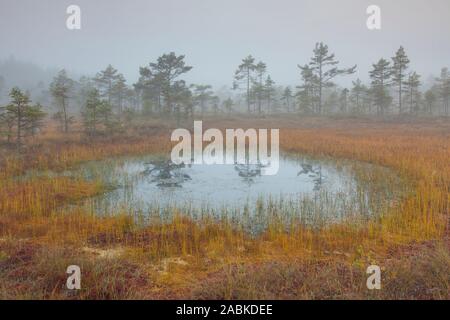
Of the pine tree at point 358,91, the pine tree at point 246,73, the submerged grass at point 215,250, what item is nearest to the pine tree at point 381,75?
the pine tree at point 358,91

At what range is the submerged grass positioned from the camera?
4.64 metres

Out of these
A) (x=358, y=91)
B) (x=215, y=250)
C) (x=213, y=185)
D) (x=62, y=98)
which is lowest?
(x=215, y=250)

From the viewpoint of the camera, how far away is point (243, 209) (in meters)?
9.41

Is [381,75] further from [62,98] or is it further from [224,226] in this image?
[224,226]

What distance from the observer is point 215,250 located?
21.4 feet

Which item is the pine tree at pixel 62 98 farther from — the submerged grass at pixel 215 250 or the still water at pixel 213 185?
the submerged grass at pixel 215 250

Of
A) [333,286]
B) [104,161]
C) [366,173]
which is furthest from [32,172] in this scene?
[366,173]

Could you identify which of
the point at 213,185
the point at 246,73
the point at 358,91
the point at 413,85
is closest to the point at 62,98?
the point at 213,185

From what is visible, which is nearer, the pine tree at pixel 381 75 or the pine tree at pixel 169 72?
the pine tree at pixel 169 72

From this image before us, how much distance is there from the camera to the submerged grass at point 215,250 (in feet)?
15.2

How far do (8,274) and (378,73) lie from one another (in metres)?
58.7

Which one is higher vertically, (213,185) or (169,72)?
(169,72)

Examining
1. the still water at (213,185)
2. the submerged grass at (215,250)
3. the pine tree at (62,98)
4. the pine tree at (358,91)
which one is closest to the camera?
the submerged grass at (215,250)

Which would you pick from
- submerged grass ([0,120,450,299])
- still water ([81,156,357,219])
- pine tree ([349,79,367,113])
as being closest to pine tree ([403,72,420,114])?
pine tree ([349,79,367,113])
